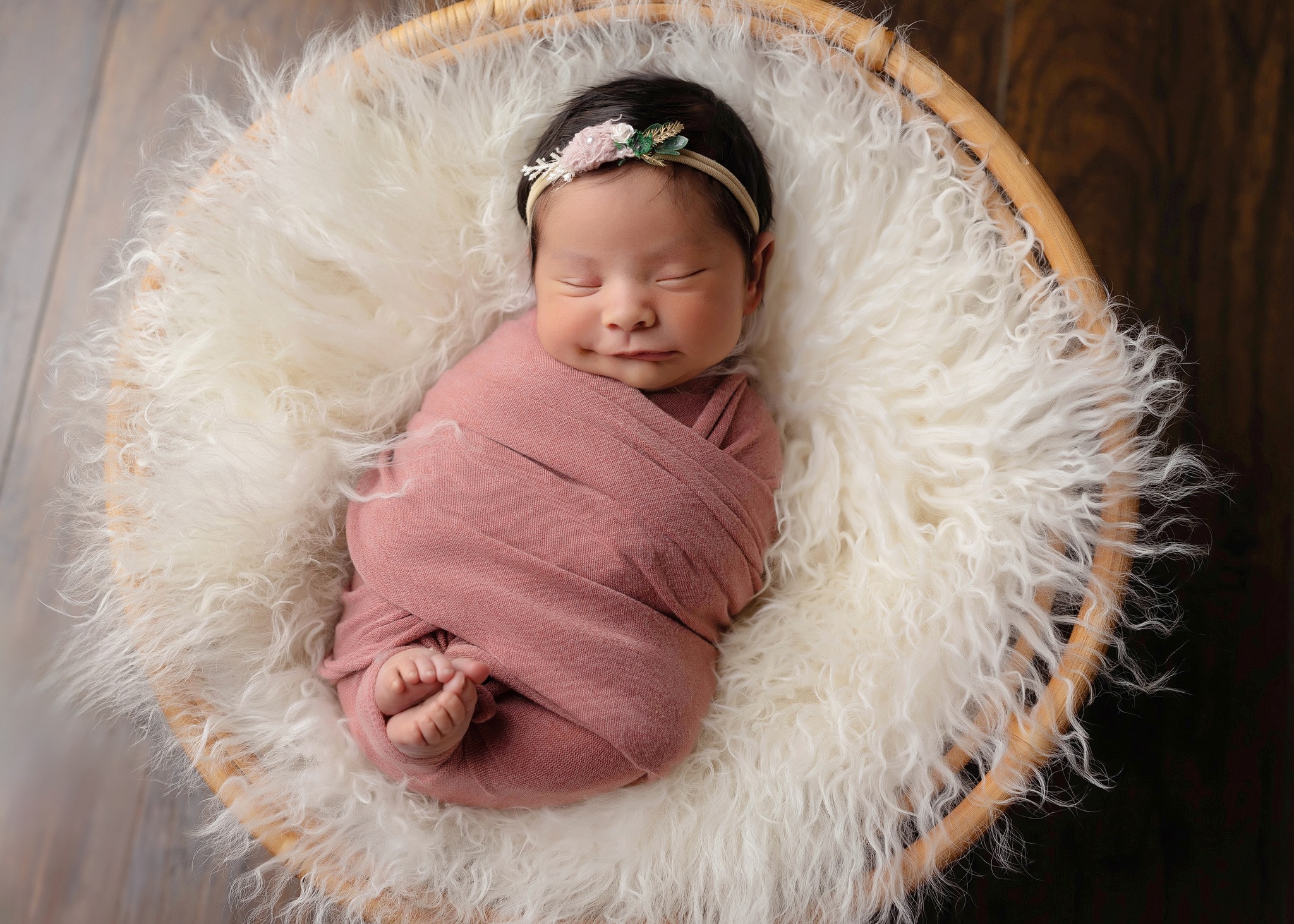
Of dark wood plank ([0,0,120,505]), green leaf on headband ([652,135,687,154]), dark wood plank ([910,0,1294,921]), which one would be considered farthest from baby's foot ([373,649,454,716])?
dark wood plank ([0,0,120,505])

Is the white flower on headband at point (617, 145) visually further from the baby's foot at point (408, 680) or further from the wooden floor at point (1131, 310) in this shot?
the wooden floor at point (1131, 310)

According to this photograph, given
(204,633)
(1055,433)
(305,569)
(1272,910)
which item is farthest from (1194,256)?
(204,633)

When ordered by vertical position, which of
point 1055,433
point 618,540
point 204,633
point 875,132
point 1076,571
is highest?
point 875,132

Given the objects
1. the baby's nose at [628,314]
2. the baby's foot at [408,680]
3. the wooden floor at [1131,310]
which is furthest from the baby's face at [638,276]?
the wooden floor at [1131,310]

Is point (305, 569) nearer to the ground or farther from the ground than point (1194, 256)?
nearer to the ground

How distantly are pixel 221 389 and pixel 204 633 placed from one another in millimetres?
301

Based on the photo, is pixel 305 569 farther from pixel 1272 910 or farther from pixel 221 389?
pixel 1272 910

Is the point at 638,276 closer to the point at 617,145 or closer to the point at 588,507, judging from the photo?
the point at 617,145

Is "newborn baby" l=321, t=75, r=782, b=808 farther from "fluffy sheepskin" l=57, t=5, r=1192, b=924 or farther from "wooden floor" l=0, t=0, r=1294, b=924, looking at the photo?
"wooden floor" l=0, t=0, r=1294, b=924

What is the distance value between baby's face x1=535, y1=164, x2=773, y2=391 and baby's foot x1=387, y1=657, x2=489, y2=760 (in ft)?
1.36

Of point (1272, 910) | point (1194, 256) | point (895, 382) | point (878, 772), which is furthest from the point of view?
point (1194, 256)

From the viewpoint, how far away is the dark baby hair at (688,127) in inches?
42.7

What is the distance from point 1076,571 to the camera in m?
1.06

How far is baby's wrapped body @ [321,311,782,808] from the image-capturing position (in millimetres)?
1071
